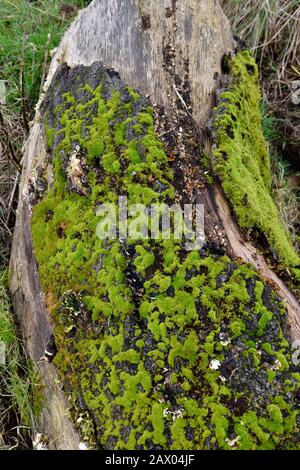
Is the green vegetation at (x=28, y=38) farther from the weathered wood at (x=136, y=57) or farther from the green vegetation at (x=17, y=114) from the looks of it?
the weathered wood at (x=136, y=57)

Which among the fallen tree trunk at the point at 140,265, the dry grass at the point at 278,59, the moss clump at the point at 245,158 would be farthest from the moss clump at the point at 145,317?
the dry grass at the point at 278,59

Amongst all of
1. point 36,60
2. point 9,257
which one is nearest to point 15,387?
point 9,257

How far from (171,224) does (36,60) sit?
2596mm

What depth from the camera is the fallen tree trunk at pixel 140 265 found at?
199 centimetres

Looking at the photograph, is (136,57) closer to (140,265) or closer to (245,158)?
(245,158)

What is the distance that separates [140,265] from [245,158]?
1.04 meters

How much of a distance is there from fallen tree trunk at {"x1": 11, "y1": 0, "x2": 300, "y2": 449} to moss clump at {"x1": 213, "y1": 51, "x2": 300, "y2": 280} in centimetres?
7

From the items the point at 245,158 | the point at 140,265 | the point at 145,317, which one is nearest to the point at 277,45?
the point at 245,158

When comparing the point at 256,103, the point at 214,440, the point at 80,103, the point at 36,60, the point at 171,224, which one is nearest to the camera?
the point at 214,440

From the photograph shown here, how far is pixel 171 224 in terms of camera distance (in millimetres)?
2305

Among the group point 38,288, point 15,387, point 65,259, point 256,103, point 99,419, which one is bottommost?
point 15,387

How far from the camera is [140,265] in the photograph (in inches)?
87.2

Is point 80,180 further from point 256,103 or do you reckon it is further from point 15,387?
point 256,103

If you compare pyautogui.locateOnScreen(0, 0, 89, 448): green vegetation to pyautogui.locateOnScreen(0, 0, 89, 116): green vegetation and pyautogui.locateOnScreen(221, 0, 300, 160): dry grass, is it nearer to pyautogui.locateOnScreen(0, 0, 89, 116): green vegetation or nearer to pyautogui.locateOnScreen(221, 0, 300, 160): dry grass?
pyautogui.locateOnScreen(0, 0, 89, 116): green vegetation
